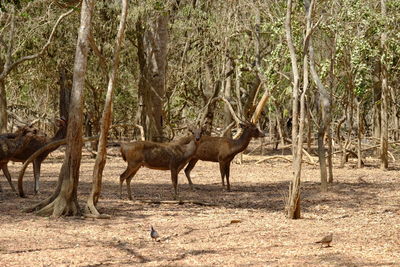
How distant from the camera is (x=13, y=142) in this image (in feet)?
44.0

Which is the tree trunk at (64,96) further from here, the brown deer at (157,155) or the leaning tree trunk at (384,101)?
the brown deer at (157,155)

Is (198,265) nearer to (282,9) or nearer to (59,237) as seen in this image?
(59,237)

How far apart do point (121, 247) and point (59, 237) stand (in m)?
1.00

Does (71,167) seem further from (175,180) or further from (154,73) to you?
(154,73)

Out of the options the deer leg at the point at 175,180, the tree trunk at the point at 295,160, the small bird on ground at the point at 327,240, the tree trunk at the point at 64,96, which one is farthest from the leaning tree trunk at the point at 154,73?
the small bird on ground at the point at 327,240

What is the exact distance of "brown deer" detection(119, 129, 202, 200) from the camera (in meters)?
13.2

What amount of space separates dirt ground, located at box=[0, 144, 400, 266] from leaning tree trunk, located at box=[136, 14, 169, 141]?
5.92 m

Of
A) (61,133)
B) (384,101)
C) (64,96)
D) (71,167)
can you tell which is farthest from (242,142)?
(64,96)

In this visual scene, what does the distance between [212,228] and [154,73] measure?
1288 cm

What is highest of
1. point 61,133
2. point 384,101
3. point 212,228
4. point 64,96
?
point 64,96

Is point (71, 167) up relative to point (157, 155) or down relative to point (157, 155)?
down

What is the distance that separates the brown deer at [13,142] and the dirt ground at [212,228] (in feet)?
2.36

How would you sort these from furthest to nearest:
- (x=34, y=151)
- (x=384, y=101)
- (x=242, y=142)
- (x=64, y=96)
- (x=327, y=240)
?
(x=64, y=96)
(x=384, y=101)
(x=242, y=142)
(x=34, y=151)
(x=327, y=240)

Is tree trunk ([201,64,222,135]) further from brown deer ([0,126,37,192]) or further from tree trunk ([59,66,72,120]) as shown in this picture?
brown deer ([0,126,37,192])
